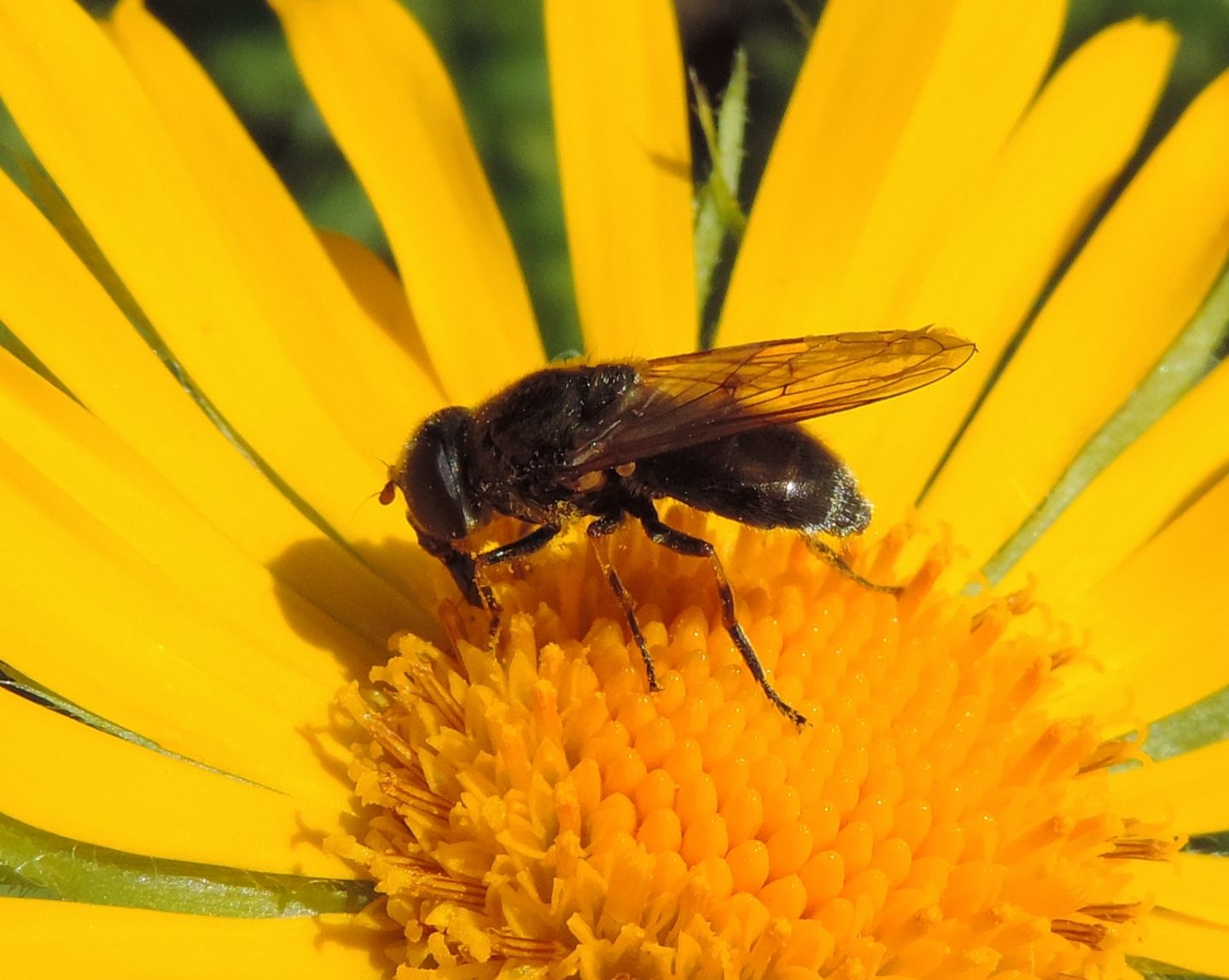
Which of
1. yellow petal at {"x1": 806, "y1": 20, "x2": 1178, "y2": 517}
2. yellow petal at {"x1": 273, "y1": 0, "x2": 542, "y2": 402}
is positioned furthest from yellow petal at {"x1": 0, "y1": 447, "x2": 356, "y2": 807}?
yellow petal at {"x1": 806, "y1": 20, "x2": 1178, "y2": 517}

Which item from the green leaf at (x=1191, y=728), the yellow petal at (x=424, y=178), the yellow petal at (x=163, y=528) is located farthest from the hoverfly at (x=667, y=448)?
the green leaf at (x=1191, y=728)

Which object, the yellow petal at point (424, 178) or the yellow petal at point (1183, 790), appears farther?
the yellow petal at point (424, 178)

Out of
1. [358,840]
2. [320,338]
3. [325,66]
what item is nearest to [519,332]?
[320,338]

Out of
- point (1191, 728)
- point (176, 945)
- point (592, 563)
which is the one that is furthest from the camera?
point (1191, 728)

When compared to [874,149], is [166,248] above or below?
below

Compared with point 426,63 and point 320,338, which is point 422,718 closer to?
point 320,338

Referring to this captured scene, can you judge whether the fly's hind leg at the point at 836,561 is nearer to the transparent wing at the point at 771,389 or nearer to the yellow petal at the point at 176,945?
the transparent wing at the point at 771,389

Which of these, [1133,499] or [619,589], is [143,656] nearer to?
[619,589]

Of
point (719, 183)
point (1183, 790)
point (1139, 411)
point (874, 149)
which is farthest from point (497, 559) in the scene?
point (1139, 411)
